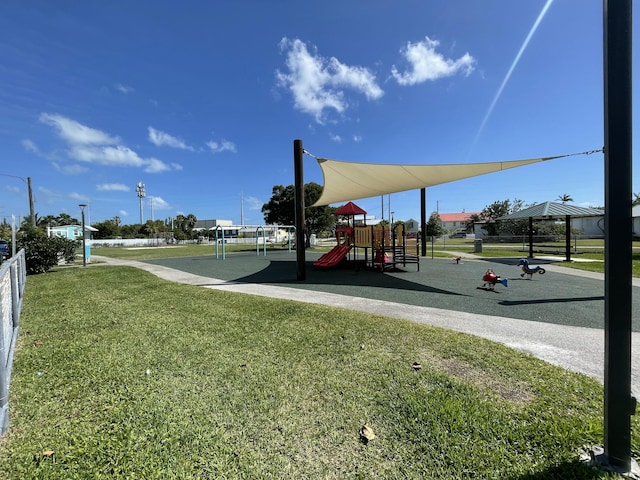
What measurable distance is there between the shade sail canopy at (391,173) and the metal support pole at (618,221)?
562 cm

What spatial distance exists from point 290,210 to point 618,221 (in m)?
31.1

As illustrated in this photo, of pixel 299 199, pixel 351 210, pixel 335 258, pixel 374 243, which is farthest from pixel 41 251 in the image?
pixel 374 243

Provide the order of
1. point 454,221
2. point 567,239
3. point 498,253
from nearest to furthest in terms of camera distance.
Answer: point 567,239 → point 498,253 → point 454,221

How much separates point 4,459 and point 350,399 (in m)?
2.34

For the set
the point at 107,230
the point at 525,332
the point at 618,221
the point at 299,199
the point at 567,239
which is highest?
the point at 107,230

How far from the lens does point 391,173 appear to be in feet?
32.1

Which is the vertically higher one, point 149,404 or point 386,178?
point 386,178

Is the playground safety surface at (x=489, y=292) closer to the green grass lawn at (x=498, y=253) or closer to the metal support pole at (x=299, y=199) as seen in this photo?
the metal support pole at (x=299, y=199)

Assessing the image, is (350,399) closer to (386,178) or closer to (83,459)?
(83,459)

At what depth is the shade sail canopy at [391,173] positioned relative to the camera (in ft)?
27.3

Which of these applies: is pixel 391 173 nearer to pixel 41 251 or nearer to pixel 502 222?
pixel 41 251

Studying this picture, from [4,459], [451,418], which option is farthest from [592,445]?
[4,459]

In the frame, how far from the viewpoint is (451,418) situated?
2.29 meters

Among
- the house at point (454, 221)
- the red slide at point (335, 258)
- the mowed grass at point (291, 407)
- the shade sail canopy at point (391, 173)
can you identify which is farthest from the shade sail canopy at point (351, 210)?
the house at point (454, 221)
